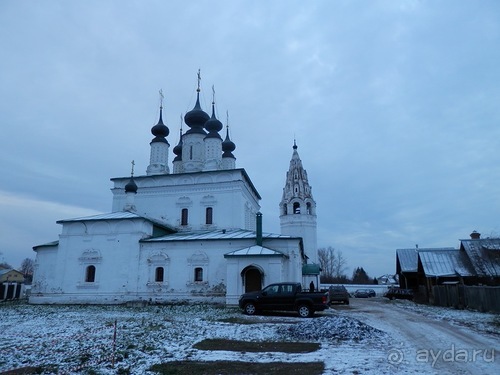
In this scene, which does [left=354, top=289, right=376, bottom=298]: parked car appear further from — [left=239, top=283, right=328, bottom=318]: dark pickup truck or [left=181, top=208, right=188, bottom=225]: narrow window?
[left=239, top=283, right=328, bottom=318]: dark pickup truck

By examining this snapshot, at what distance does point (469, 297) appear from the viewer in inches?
774

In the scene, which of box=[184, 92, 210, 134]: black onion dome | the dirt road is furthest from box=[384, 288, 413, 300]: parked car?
box=[184, 92, 210, 134]: black onion dome

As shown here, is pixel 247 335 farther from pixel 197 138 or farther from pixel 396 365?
pixel 197 138

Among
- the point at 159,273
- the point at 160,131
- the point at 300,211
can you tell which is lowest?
the point at 159,273

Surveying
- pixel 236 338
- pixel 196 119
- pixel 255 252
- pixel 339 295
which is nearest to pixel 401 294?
pixel 339 295

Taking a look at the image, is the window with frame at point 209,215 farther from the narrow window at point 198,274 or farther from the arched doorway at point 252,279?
the arched doorway at point 252,279

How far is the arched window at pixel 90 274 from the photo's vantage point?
25.1 metres

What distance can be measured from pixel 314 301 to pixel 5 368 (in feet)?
35.7

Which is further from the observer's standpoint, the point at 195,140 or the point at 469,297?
the point at 195,140

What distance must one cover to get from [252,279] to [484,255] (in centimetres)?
1532

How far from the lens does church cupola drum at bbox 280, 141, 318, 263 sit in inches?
Answer: 1446

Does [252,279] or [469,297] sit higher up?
[252,279]

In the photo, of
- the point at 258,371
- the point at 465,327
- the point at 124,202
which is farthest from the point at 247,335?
the point at 124,202

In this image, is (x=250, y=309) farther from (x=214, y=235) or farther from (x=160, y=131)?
(x=160, y=131)
